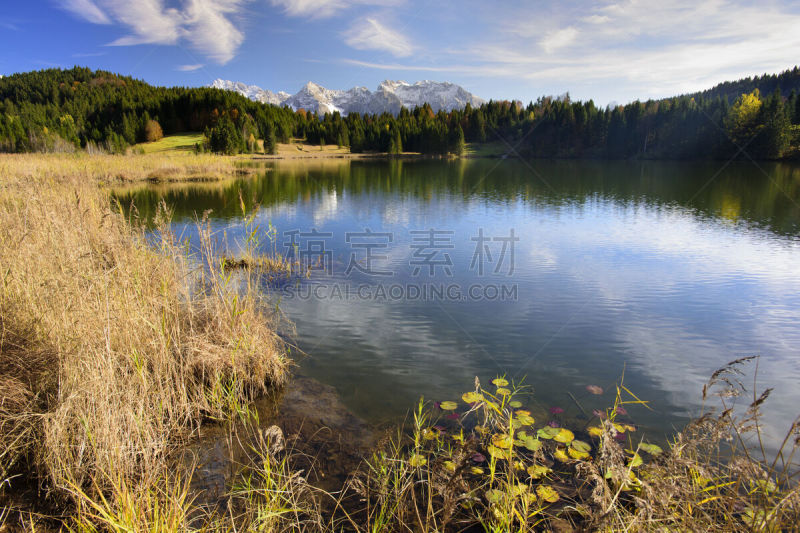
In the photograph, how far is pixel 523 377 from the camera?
6145mm

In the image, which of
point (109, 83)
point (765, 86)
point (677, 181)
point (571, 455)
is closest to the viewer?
point (571, 455)

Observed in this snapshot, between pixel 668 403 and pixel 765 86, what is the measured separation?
19669cm

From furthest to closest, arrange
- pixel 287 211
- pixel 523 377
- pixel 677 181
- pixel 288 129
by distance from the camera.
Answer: pixel 288 129 → pixel 677 181 → pixel 287 211 → pixel 523 377

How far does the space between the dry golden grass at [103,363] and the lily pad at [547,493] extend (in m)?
3.31

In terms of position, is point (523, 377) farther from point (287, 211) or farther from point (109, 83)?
point (109, 83)

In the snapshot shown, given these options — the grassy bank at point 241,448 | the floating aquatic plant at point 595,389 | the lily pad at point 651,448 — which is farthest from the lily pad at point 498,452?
the floating aquatic plant at point 595,389

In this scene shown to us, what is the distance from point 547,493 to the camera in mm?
3809

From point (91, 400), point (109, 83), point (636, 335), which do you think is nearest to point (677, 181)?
point (636, 335)

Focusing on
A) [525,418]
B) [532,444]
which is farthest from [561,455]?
[525,418]

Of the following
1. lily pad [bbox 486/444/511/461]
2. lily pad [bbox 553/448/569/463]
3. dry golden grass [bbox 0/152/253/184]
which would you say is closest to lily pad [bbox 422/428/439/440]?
lily pad [bbox 486/444/511/461]

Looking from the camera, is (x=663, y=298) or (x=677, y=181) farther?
(x=677, y=181)

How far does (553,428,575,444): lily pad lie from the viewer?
4617 mm

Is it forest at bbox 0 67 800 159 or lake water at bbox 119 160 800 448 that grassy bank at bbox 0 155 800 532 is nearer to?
lake water at bbox 119 160 800 448

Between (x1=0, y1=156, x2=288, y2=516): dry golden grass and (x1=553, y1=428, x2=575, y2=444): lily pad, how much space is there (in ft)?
12.1
